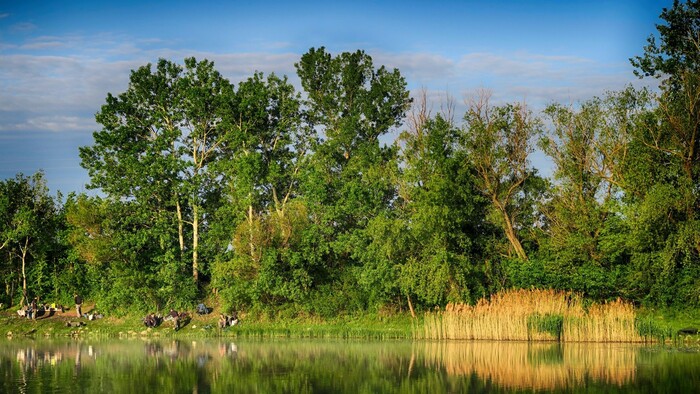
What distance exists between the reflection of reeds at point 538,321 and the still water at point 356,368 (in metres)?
1.17

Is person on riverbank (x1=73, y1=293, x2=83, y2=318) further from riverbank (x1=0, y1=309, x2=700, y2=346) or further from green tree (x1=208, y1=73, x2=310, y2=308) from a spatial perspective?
green tree (x1=208, y1=73, x2=310, y2=308)

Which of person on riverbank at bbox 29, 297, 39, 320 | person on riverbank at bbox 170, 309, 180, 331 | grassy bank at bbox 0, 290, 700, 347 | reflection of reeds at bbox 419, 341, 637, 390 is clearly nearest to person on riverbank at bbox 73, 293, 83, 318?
grassy bank at bbox 0, 290, 700, 347

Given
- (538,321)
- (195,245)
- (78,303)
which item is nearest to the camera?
(538,321)

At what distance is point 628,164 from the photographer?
45969 millimetres

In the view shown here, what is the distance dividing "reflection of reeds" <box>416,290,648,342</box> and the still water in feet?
3.84

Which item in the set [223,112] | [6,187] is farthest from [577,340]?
[6,187]

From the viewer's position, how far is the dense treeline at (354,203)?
4575 centimetres

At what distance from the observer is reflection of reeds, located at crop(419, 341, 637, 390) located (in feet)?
88.2

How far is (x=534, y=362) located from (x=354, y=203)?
23.6m

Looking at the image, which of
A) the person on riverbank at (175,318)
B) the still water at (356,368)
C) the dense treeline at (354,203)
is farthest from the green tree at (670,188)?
the person on riverbank at (175,318)

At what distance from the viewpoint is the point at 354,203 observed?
175 ft

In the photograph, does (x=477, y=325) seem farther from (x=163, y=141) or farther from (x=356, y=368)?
(x=163, y=141)

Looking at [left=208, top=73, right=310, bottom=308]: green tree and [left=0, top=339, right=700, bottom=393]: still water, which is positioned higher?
[left=208, top=73, right=310, bottom=308]: green tree

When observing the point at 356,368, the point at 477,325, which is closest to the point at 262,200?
the point at 477,325
